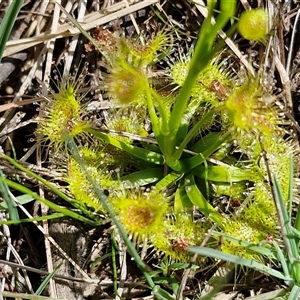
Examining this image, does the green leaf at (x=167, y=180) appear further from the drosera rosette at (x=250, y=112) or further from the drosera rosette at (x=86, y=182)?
the drosera rosette at (x=250, y=112)

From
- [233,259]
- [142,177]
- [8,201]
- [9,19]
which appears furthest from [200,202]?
[9,19]

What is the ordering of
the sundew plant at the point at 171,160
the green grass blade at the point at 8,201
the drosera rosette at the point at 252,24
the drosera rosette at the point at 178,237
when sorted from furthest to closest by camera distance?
the drosera rosette at the point at 178,237
the sundew plant at the point at 171,160
the green grass blade at the point at 8,201
the drosera rosette at the point at 252,24

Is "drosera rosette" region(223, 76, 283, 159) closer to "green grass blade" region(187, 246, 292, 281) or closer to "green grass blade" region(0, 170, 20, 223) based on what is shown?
"green grass blade" region(187, 246, 292, 281)

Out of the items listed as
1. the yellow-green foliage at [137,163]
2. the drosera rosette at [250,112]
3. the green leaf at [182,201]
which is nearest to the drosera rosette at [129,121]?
the yellow-green foliage at [137,163]

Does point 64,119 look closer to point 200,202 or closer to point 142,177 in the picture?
Result: point 142,177

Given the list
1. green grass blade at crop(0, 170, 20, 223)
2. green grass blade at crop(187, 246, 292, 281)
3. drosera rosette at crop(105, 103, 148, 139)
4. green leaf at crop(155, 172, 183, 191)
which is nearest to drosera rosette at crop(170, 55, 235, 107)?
drosera rosette at crop(105, 103, 148, 139)

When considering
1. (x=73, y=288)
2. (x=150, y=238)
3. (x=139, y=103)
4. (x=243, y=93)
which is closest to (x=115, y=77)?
(x=139, y=103)

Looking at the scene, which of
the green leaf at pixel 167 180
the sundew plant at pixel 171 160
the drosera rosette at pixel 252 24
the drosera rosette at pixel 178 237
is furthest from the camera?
the green leaf at pixel 167 180

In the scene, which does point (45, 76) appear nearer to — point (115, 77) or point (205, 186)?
point (115, 77)
